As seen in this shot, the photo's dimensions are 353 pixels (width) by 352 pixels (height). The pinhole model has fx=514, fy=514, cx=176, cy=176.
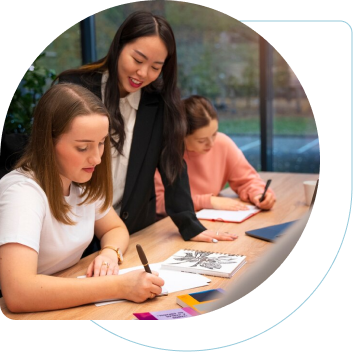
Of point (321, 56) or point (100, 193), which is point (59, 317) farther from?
point (321, 56)

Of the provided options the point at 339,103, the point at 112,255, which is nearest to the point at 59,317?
the point at 112,255

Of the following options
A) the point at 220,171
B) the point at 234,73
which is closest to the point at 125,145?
the point at 220,171

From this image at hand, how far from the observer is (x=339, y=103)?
1348 millimetres

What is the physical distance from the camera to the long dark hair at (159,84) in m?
2.00

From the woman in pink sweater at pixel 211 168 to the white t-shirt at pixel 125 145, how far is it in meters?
0.50

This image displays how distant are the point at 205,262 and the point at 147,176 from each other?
22.6 inches

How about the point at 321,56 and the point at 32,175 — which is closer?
the point at 321,56

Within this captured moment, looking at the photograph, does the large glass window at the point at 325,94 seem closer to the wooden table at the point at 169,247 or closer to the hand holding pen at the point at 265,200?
the wooden table at the point at 169,247

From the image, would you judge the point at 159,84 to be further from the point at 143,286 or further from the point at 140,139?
the point at 143,286

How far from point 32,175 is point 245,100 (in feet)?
11.9

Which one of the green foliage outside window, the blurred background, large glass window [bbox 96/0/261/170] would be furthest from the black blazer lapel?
large glass window [bbox 96/0/261/170]

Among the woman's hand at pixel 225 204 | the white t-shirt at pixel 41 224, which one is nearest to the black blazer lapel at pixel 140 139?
the white t-shirt at pixel 41 224

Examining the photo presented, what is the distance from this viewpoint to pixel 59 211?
154 centimetres
